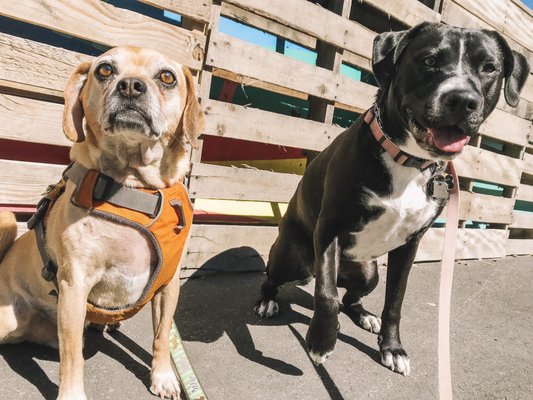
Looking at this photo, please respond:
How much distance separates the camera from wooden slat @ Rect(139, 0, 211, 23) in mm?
2621

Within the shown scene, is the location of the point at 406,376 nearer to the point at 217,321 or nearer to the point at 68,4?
the point at 217,321

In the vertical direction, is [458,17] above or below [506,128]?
above

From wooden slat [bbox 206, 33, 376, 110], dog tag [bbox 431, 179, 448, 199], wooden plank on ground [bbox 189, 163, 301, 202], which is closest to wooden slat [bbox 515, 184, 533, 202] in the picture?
wooden slat [bbox 206, 33, 376, 110]

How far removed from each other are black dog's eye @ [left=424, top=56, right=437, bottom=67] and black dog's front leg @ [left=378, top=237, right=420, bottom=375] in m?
0.96

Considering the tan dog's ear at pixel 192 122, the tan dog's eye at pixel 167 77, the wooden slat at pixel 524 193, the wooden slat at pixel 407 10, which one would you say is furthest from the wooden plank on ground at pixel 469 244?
the tan dog's eye at pixel 167 77

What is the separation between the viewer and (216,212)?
14.2 feet

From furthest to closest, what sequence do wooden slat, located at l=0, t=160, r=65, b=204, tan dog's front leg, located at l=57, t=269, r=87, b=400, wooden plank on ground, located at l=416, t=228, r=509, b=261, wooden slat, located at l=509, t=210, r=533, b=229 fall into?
wooden slat, located at l=509, t=210, r=533, b=229
wooden plank on ground, located at l=416, t=228, r=509, b=261
wooden slat, located at l=0, t=160, r=65, b=204
tan dog's front leg, located at l=57, t=269, r=87, b=400

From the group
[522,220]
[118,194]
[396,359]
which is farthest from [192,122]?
[522,220]

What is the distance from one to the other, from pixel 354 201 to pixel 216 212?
2306 millimetres

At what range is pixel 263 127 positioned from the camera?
3.30 metres

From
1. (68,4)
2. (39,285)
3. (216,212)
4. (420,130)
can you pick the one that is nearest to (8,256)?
(39,285)

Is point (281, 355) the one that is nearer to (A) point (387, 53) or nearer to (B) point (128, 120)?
(B) point (128, 120)

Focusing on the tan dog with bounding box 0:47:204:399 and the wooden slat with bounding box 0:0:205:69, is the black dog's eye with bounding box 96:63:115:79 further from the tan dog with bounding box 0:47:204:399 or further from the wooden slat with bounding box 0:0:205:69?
the wooden slat with bounding box 0:0:205:69

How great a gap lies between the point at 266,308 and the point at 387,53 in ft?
5.59
